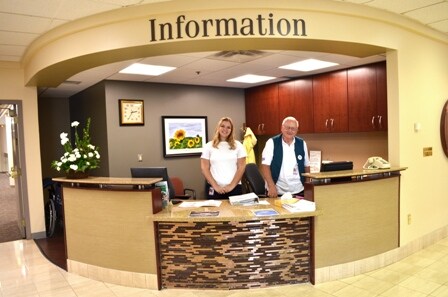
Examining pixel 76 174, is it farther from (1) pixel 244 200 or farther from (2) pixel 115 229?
(1) pixel 244 200

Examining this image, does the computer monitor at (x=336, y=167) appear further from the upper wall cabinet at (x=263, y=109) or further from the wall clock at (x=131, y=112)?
the wall clock at (x=131, y=112)

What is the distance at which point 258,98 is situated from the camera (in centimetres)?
642

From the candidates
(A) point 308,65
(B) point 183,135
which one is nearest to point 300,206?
(A) point 308,65

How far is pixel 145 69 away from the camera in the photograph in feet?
14.9

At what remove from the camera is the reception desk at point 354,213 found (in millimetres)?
2973

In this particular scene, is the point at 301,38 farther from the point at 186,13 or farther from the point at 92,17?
the point at 92,17

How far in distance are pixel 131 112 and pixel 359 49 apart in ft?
11.8

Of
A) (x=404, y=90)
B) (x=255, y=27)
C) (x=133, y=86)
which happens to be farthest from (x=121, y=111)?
(x=404, y=90)

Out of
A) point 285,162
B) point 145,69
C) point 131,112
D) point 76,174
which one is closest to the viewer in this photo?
point 76,174

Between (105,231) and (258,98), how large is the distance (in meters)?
4.21

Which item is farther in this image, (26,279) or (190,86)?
(190,86)

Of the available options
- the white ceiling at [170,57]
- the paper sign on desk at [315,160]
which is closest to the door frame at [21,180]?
the white ceiling at [170,57]

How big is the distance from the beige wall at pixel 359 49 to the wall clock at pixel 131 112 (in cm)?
112

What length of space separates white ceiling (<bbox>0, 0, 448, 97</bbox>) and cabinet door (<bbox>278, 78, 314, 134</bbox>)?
263 mm
